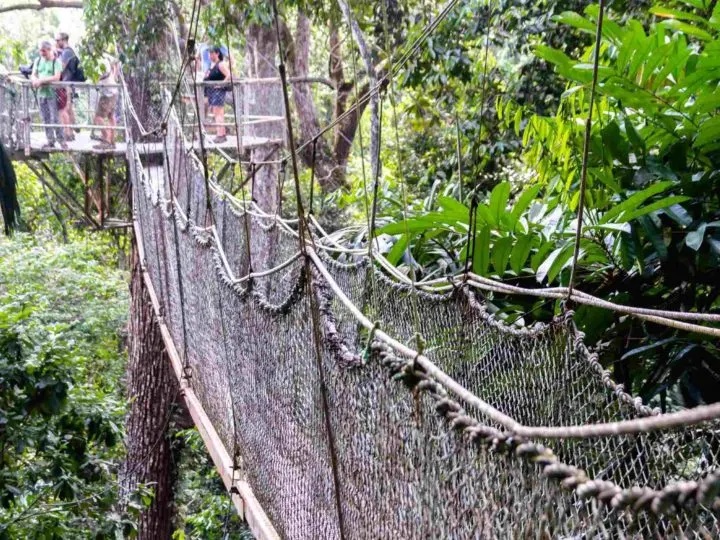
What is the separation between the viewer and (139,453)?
6945 mm

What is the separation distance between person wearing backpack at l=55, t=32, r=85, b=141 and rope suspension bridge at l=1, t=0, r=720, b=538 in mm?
4488

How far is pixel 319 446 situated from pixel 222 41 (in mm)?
6304

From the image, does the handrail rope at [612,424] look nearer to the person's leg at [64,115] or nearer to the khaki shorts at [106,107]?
the person's leg at [64,115]

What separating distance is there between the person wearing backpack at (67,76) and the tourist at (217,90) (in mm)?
1103

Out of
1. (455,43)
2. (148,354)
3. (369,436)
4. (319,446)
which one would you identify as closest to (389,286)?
(319,446)

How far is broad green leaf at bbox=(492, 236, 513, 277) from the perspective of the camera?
201cm

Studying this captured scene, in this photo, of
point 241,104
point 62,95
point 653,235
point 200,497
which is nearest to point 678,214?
point 653,235

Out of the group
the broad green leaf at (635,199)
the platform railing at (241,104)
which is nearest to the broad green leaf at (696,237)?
the broad green leaf at (635,199)

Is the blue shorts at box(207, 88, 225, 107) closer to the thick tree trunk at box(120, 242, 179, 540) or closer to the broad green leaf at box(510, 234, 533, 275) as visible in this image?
the thick tree trunk at box(120, 242, 179, 540)

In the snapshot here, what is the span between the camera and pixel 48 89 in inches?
268

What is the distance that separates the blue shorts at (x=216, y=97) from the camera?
7164mm

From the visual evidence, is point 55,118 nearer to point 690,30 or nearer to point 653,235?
point 690,30

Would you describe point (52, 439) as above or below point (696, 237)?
below

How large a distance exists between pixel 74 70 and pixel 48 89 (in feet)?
1.41
